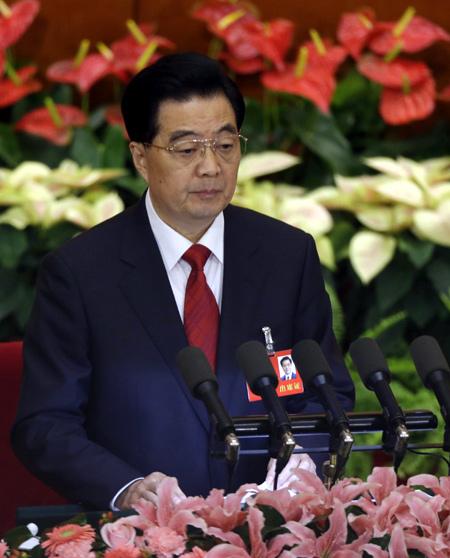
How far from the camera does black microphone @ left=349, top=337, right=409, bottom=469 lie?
5.44 feet

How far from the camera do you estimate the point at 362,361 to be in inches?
67.0

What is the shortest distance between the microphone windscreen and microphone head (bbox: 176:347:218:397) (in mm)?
125

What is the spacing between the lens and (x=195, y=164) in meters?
2.27

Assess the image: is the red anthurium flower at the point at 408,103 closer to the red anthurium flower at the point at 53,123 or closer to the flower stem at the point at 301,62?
the flower stem at the point at 301,62

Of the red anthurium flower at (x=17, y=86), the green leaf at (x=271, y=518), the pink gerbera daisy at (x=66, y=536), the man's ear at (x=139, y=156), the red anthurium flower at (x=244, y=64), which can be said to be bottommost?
the red anthurium flower at (x=17, y=86)

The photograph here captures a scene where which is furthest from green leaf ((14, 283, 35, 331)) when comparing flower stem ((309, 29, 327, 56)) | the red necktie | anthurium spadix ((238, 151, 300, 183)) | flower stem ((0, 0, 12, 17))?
the red necktie

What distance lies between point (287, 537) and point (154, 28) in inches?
112

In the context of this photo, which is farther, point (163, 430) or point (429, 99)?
point (429, 99)

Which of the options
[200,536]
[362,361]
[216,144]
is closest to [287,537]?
[200,536]

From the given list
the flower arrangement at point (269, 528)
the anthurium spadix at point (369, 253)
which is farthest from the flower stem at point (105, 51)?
the flower arrangement at point (269, 528)

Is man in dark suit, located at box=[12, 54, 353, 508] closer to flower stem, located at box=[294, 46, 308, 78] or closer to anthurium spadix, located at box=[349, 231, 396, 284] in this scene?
anthurium spadix, located at box=[349, 231, 396, 284]

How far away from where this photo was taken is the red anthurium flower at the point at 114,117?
3936 mm

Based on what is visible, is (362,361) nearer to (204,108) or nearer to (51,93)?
(204,108)

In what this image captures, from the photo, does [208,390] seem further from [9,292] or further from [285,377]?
[9,292]
